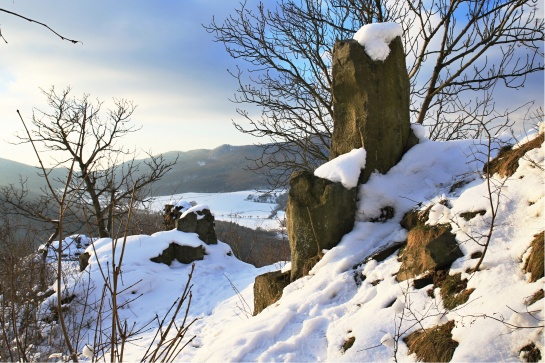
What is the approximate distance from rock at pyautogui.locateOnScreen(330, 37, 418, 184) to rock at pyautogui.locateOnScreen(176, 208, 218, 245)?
7.26 meters

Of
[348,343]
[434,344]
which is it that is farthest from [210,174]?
[434,344]

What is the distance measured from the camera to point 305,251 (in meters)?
4.74

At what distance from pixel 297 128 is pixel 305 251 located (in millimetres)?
5362

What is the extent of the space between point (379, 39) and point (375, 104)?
1.01m

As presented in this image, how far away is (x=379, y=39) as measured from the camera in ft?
17.3

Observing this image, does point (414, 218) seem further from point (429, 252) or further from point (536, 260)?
point (536, 260)

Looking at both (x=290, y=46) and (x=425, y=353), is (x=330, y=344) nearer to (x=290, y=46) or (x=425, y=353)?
(x=425, y=353)

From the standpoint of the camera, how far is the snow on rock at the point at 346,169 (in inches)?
187

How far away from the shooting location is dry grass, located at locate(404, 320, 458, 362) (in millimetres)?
2324

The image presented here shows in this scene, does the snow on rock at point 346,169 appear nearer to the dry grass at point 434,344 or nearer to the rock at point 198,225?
the dry grass at point 434,344

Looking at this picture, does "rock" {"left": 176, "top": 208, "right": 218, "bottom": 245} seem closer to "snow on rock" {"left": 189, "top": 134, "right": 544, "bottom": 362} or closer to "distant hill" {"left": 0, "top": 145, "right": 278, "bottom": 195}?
"snow on rock" {"left": 189, "top": 134, "right": 544, "bottom": 362}

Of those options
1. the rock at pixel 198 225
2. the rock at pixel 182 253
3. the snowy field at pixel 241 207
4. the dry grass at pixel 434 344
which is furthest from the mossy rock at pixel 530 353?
the snowy field at pixel 241 207

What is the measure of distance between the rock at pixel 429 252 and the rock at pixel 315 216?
1.06 m

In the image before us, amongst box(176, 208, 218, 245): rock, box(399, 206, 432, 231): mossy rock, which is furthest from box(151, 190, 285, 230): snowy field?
box(399, 206, 432, 231): mossy rock
